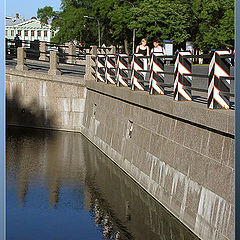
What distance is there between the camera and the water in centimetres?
1082

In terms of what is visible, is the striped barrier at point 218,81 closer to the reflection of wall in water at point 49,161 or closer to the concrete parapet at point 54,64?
the reflection of wall in water at point 49,161

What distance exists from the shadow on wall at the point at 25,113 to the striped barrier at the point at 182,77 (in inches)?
558

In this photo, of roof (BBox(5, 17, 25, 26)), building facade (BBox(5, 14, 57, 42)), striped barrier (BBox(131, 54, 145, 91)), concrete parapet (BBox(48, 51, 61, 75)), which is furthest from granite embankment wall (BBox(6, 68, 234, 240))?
roof (BBox(5, 17, 25, 26))

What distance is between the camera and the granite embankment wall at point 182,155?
29.7 feet

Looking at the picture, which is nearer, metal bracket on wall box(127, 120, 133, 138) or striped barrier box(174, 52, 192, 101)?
striped barrier box(174, 52, 192, 101)

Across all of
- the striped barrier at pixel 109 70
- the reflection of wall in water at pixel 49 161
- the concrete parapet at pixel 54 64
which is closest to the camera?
the reflection of wall in water at pixel 49 161

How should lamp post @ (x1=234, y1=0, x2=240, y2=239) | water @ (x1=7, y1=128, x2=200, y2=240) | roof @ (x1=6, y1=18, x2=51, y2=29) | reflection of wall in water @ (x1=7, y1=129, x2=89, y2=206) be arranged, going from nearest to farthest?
lamp post @ (x1=234, y1=0, x2=240, y2=239)
water @ (x1=7, y1=128, x2=200, y2=240)
reflection of wall in water @ (x1=7, y1=129, x2=89, y2=206)
roof @ (x1=6, y1=18, x2=51, y2=29)

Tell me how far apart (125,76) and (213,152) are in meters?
9.03

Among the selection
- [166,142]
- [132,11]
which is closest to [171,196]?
[166,142]

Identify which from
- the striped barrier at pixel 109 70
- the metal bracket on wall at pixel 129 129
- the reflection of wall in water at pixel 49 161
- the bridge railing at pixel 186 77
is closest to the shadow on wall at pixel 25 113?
the reflection of wall in water at pixel 49 161

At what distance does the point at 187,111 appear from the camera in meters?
10.9

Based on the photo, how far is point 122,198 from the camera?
13.3m

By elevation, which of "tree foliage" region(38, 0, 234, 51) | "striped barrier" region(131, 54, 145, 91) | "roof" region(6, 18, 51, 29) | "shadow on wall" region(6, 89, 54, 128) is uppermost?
"roof" region(6, 18, 51, 29)

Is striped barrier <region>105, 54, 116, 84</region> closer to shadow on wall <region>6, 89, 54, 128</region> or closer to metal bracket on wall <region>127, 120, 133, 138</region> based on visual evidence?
metal bracket on wall <region>127, 120, 133, 138</region>
